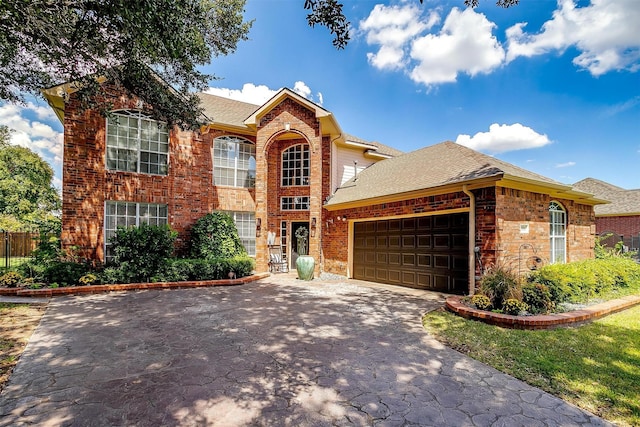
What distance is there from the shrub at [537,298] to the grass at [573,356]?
21.5 inches

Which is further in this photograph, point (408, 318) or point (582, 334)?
point (408, 318)

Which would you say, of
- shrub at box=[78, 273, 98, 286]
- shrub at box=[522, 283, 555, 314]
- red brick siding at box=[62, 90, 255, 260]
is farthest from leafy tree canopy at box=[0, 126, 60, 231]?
shrub at box=[522, 283, 555, 314]

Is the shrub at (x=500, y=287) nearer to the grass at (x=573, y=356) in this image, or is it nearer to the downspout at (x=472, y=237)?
the grass at (x=573, y=356)

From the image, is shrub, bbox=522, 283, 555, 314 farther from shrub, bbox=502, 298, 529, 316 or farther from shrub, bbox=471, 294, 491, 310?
shrub, bbox=471, 294, 491, 310

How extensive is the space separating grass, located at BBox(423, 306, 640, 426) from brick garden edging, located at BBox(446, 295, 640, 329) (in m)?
0.14

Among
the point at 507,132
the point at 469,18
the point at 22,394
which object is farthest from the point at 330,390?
the point at 507,132

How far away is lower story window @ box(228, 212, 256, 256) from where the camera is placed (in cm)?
1414

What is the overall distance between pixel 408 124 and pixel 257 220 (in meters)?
10.9

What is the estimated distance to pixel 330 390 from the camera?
330cm

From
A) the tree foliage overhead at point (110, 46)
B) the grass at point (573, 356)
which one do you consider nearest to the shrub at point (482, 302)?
the grass at point (573, 356)

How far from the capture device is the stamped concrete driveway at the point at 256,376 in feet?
9.29

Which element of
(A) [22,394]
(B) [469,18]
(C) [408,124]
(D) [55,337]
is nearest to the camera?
(A) [22,394]

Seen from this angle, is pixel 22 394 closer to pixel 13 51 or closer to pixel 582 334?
pixel 13 51

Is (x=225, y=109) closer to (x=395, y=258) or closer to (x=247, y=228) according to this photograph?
(x=247, y=228)
